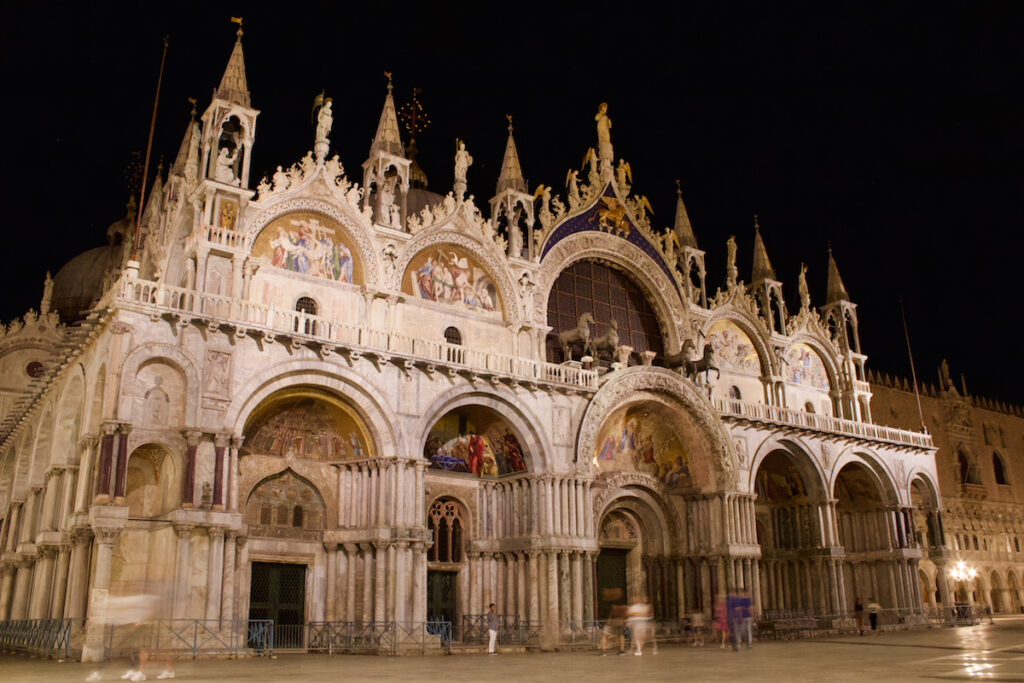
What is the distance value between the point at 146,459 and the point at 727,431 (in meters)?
19.4

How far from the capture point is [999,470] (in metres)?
56.4

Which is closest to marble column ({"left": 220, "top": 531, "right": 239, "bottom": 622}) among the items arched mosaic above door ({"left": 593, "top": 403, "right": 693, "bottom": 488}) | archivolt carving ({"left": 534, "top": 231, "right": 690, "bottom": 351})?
arched mosaic above door ({"left": 593, "top": 403, "right": 693, "bottom": 488})

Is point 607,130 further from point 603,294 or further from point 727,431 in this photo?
point 727,431

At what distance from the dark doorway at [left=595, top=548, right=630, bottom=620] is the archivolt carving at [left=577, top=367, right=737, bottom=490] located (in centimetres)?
439

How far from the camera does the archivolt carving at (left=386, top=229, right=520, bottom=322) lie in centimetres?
2781

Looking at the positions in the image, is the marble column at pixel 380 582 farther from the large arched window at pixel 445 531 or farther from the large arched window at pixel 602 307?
the large arched window at pixel 602 307

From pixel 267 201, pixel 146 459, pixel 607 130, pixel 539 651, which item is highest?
pixel 607 130

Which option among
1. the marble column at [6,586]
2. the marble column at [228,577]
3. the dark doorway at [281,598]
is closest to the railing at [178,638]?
the marble column at [228,577]

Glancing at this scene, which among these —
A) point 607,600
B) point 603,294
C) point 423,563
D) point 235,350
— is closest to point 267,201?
point 235,350

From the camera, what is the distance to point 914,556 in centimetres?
3662

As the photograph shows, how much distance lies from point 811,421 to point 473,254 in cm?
1563

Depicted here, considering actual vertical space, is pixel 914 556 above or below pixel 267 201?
below

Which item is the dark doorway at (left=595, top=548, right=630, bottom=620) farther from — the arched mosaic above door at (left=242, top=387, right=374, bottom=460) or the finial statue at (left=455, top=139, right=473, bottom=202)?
the finial statue at (left=455, top=139, right=473, bottom=202)

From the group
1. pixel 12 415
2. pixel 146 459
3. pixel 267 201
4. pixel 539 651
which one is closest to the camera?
pixel 146 459
